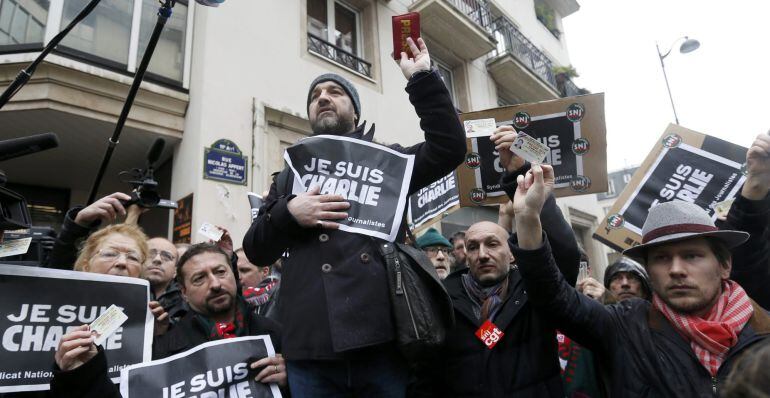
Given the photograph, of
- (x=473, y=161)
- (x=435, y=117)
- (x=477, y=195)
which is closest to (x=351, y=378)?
(x=435, y=117)

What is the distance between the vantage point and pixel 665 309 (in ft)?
6.03

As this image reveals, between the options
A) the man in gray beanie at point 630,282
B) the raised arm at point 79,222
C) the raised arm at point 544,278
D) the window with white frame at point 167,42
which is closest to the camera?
the raised arm at point 544,278

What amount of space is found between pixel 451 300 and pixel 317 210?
2.22 ft

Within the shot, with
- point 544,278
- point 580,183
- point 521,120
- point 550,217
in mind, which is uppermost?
point 521,120

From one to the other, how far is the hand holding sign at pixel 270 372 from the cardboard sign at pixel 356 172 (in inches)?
→ 29.8

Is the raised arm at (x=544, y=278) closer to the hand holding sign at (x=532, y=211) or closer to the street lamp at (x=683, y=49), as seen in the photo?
the hand holding sign at (x=532, y=211)

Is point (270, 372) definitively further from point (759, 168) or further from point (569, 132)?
point (759, 168)

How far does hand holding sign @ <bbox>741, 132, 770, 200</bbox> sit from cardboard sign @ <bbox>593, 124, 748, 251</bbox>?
80 cm

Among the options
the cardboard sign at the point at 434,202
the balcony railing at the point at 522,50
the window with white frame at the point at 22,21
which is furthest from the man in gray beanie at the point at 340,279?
the balcony railing at the point at 522,50

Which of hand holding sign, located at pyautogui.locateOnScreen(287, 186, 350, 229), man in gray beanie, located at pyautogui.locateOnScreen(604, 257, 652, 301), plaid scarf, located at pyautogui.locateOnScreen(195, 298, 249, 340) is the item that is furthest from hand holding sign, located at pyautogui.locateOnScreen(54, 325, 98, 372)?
man in gray beanie, located at pyautogui.locateOnScreen(604, 257, 652, 301)

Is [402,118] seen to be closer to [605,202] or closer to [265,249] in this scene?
[265,249]

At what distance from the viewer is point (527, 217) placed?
1863 millimetres

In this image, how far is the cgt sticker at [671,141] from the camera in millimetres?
3270

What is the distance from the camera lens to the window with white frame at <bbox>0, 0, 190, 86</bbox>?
503cm
